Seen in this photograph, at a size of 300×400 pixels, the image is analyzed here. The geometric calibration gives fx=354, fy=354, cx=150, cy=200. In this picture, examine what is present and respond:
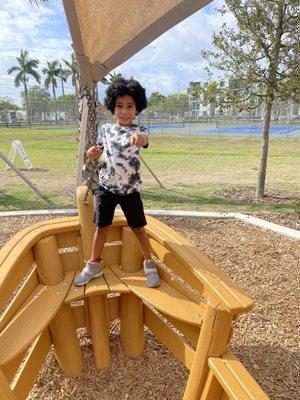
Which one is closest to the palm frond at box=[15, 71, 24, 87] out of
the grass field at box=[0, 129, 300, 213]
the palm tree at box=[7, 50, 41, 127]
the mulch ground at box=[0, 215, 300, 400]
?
the palm tree at box=[7, 50, 41, 127]

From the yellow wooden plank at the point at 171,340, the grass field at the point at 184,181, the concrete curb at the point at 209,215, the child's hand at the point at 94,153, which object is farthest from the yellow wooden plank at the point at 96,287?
the grass field at the point at 184,181

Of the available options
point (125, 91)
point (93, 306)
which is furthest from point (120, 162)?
point (93, 306)

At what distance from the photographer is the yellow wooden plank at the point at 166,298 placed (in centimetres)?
179

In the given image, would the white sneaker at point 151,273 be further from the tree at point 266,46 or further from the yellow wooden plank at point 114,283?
the tree at point 266,46

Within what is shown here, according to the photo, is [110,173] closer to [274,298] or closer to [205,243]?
[274,298]

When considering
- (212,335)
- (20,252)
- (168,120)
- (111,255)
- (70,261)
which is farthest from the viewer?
(168,120)

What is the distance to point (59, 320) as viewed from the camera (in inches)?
85.0

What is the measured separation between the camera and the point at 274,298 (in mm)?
3031

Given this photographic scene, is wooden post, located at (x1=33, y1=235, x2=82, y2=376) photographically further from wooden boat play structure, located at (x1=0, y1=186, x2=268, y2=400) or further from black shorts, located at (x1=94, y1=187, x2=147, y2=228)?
black shorts, located at (x1=94, y1=187, x2=147, y2=228)

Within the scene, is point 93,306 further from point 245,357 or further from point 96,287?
point 245,357

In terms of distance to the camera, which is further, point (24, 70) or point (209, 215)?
point (24, 70)

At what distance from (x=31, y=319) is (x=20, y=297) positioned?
19 centimetres

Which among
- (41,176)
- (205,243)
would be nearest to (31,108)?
(41,176)

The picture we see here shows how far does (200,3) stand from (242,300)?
1.39 m
